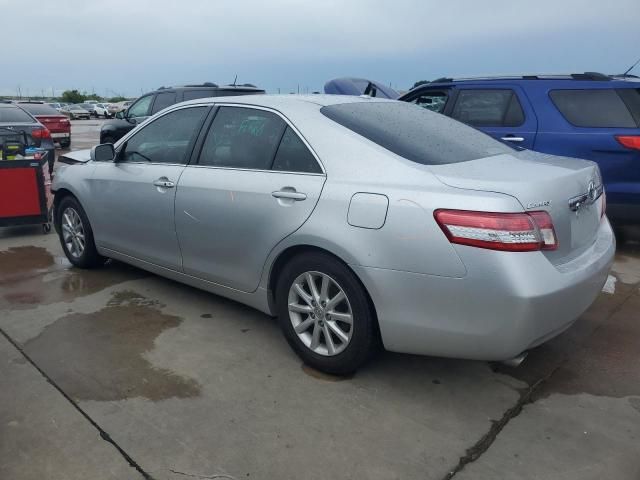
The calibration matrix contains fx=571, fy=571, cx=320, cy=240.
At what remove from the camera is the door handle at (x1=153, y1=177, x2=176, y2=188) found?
391 cm

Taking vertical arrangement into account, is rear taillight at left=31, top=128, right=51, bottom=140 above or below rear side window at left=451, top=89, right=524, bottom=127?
below

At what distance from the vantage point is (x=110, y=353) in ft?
11.3

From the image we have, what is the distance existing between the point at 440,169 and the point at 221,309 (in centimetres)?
207

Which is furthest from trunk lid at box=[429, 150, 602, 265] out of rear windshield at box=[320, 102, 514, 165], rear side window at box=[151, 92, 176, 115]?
rear side window at box=[151, 92, 176, 115]

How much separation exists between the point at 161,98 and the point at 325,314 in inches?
352

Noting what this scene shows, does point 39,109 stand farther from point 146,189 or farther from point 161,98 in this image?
point 146,189

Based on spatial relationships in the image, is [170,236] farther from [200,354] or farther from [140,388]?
[140,388]

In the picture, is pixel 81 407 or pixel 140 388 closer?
pixel 81 407

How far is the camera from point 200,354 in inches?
137

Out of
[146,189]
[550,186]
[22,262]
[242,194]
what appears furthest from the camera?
[22,262]

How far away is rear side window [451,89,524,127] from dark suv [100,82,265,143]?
169 inches

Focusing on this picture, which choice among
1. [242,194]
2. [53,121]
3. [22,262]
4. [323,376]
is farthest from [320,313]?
[53,121]

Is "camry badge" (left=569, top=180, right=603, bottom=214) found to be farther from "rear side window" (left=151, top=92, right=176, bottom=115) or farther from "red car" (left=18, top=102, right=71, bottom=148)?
"red car" (left=18, top=102, right=71, bottom=148)

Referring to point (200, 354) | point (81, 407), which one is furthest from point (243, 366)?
Result: point (81, 407)
